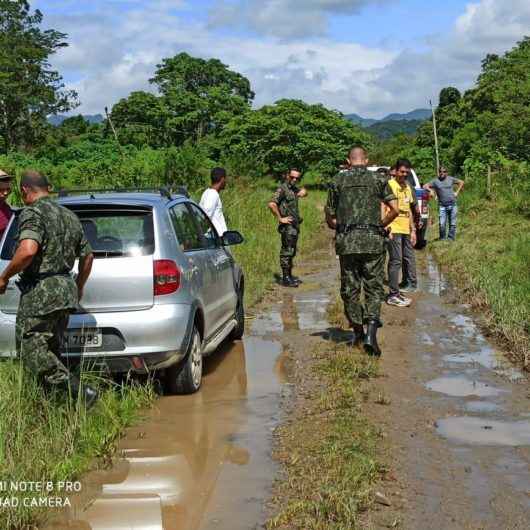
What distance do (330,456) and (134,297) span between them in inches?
79.0

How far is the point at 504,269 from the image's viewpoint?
11.6 metres

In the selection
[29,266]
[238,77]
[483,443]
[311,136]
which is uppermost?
[238,77]

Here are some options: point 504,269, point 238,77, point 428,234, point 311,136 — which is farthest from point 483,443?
point 238,77

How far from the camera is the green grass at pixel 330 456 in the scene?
395 centimetres

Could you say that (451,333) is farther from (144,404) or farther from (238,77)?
(238,77)

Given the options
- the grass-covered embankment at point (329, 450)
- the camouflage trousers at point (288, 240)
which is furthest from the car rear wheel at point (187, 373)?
the camouflage trousers at point (288, 240)

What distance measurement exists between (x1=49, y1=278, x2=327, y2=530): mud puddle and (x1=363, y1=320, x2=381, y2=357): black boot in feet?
2.98

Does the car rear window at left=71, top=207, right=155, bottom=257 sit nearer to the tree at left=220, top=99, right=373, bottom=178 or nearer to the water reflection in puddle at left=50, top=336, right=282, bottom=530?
the water reflection in puddle at left=50, top=336, right=282, bottom=530

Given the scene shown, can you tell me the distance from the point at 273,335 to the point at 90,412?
3881 mm

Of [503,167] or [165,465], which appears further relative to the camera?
[503,167]

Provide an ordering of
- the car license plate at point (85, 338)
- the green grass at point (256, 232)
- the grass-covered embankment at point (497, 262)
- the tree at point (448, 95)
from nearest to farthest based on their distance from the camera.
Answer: the car license plate at point (85, 338)
the grass-covered embankment at point (497, 262)
the green grass at point (256, 232)
the tree at point (448, 95)

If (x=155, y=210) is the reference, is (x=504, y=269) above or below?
below

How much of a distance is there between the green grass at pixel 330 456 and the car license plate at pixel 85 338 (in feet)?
5.02

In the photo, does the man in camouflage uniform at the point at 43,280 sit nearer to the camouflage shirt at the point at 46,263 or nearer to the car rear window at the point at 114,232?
the camouflage shirt at the point at 46,263
